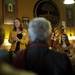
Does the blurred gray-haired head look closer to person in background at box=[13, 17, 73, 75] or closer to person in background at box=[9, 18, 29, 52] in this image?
person in background at box=[13, 17, 73, 75]

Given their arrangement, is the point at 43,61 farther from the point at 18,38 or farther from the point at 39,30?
the point at 18,38

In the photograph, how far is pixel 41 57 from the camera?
5.21 ft

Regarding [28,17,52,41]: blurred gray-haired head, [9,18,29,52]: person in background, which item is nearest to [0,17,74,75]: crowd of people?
[28,17,52,41]: blurred gray-haired head

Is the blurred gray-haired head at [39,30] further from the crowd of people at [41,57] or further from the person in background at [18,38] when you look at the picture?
the person in background at [18,38]

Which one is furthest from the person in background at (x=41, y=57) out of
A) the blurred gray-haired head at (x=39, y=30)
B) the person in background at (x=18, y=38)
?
the person in background at (x=18, y=38)

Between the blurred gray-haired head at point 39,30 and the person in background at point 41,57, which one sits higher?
the blurred gray-haired head at point 39,30

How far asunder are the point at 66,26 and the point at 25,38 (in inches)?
155

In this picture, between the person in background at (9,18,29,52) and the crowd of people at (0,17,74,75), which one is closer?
the crowd of people at (0,17,74,75)

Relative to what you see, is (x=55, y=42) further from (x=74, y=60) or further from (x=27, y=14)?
(x=74, y=60)

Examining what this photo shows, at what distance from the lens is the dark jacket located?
1.57 metres

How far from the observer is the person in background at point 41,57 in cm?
158

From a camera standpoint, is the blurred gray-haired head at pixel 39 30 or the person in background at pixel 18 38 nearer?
the blurred gray-haired head at pixel 39 30

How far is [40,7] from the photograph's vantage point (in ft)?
28.3

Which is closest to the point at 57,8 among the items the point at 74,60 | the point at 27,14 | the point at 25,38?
the point at 27,14
